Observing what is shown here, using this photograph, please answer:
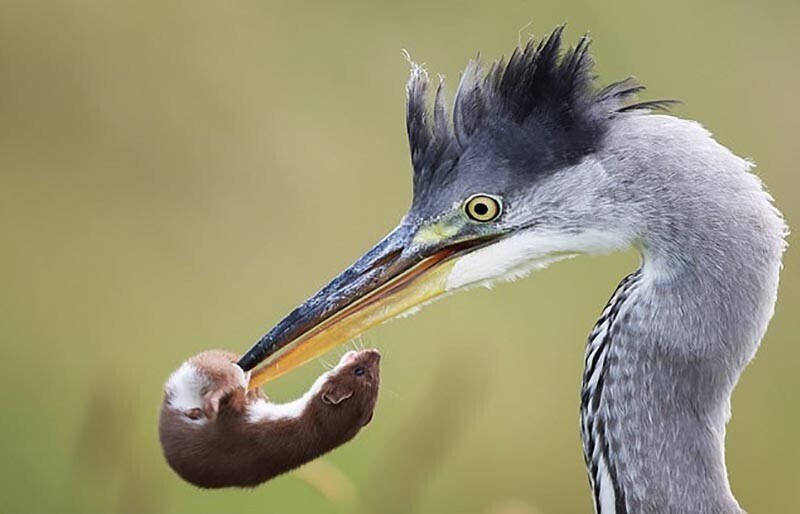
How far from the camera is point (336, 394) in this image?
2668 mm

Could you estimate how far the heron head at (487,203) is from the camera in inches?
105

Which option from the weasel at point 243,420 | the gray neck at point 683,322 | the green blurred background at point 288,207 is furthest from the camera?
the green blurred background at point 288,207

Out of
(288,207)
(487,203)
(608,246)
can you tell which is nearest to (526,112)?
(487,203)

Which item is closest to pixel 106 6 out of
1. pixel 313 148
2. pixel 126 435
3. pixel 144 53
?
pixel 144 53

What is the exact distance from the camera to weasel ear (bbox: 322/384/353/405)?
2.67 metres

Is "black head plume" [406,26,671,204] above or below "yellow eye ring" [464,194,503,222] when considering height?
above

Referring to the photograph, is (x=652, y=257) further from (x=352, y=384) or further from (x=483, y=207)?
(x=352, y=384)

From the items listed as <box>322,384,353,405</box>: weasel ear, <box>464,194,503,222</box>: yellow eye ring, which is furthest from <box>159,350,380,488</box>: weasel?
<box>464,194,503,222</box>: yellow eye ring

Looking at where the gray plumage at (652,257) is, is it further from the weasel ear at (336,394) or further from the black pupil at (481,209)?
the weasel ear at (336,394)

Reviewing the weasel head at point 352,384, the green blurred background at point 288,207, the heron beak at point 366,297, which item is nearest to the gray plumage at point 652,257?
the heron beak at point 366,297

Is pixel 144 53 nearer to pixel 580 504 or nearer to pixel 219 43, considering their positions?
pixel 219 43

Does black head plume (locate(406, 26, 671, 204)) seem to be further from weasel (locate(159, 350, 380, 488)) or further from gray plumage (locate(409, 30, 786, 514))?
weasel (locate(159, 350, 380, 488))

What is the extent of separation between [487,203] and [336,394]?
0.42m

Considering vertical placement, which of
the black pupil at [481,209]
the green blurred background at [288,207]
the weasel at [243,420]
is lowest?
the weasel at [243,420]
